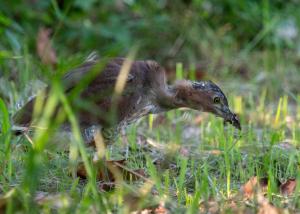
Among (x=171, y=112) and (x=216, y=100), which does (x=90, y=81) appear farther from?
(x=171, y=112)

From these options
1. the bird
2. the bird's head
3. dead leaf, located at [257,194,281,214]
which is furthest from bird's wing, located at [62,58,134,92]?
dead leaf, located at [257,194,281,214]

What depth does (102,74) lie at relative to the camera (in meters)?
4.84

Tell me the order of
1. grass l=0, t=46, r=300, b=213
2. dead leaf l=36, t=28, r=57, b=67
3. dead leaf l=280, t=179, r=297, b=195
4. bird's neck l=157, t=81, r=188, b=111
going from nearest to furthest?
grass l=0, t=46, r=300, b=213 → dead leaf l=280, t=179, r=297, b=195 → bird's neck l=157, t=81, r=188, b=111 → dead leaf l=36, t=28, r=57, b=67

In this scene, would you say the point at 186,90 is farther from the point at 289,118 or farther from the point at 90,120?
the point at 289,118

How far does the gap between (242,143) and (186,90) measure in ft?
A: 1.56

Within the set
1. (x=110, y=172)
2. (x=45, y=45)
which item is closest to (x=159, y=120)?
(x=45, y=45)

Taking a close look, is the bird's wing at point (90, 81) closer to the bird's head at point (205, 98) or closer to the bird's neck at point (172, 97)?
the bird's neck at point (172, 97)

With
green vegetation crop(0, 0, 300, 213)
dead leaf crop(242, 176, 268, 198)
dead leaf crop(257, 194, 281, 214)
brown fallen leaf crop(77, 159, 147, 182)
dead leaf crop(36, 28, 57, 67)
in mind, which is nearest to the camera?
dead leaf crop(257, 194, 281, 214)

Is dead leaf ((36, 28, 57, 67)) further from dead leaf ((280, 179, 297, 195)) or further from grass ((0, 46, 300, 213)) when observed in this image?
dead leaf ((280, 179, 297, 195))

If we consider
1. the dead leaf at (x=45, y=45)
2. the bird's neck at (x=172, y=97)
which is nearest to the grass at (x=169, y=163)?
the bird's neck at (x=172, y=97)

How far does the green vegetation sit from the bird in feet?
0.43

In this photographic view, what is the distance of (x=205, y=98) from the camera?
206 inches

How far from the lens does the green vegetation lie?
353cm

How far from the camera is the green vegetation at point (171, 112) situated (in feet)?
11.6
